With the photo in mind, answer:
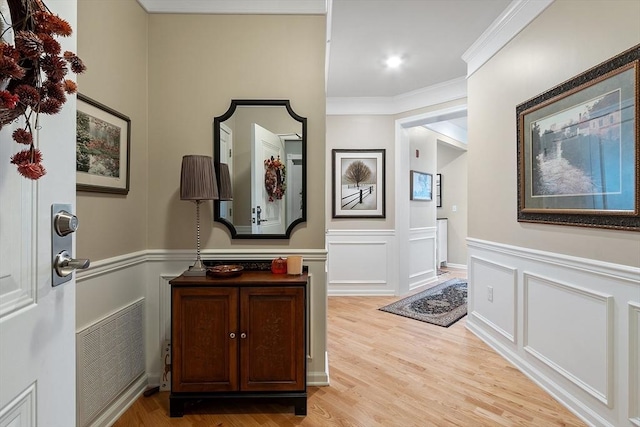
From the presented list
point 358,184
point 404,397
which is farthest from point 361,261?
point 404,397

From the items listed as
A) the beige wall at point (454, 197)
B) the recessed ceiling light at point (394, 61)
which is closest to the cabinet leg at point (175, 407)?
the recessed ceiling light at point (394, 61)

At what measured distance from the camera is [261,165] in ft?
6.82

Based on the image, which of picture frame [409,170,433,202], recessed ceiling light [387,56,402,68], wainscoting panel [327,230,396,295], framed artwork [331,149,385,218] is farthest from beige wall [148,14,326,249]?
picture frame [409,170,433,202]

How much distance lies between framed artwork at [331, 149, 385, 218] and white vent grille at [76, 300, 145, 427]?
110 inches

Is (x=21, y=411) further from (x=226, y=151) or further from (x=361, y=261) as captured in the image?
(x=361, y=261)

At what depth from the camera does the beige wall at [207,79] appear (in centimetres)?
206

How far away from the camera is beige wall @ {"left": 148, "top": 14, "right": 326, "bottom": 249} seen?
2.06 metres

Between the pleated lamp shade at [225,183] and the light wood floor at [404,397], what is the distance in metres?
1.28

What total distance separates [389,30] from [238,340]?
263cm

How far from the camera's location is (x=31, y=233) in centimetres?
57

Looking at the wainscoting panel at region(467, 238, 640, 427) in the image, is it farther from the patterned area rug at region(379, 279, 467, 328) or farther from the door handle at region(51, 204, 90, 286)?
the door handle at region(51, 204, 90, 286)

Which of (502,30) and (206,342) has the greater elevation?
(502,30)

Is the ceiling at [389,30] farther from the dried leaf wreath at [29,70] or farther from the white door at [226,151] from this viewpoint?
the dried leaf wreath at [29,70]

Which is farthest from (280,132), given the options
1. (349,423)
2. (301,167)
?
(349,423)
